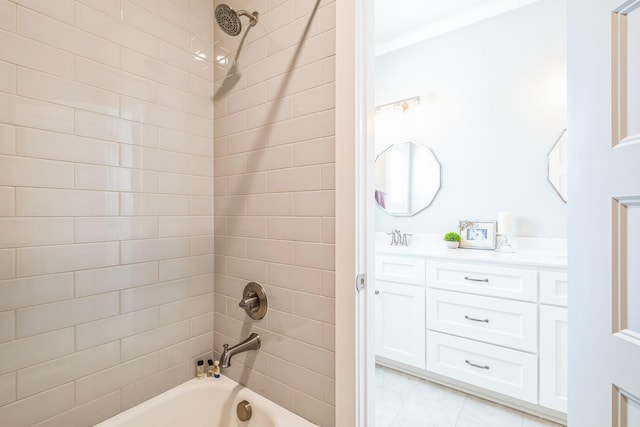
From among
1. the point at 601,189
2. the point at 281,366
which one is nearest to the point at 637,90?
the point at 601,189

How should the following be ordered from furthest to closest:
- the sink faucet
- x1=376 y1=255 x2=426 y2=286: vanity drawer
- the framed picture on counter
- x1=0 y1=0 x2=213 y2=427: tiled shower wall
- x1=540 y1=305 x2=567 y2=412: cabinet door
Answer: the framed picture on counter, x1=376 y1=255 x2=426 y2=286: vanity drawer, x1=540 y1=305 x2=567 y2=412: cabinet door, the sink faucet, x1=0 y1=0 x2=213 y2=427: tiled shower wall

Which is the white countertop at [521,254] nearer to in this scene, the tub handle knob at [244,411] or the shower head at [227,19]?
the tub handle knob at [244,411]

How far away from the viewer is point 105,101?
1.03m

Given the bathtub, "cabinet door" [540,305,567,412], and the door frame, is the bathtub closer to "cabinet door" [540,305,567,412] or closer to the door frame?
the door frame

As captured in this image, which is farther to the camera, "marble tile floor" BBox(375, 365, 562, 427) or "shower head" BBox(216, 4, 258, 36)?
"marble tile floor" BBox(375, 365, 562, 427)

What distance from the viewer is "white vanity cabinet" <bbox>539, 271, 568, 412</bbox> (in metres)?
1.67

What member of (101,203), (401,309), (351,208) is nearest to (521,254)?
(401,309)

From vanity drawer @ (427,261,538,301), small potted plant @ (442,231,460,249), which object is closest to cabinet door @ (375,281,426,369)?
vanity drawer @ (427,261,538,301)

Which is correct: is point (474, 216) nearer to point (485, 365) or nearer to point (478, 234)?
point (478, 234)

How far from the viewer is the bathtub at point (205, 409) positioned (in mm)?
1055

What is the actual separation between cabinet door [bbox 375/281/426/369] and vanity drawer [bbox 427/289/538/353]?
3.6 inches

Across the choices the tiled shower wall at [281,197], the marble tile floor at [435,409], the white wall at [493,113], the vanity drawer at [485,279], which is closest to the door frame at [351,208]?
the tiled shower wall at [281,197]

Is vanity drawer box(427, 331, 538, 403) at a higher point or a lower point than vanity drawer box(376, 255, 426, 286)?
lower

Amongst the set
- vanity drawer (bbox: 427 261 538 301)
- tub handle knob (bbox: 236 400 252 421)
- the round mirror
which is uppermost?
the round mirror
